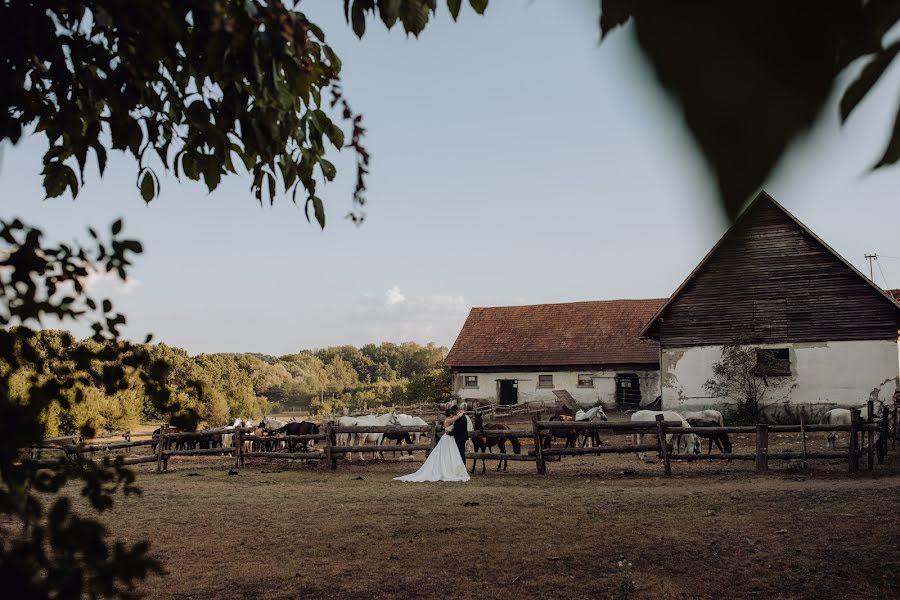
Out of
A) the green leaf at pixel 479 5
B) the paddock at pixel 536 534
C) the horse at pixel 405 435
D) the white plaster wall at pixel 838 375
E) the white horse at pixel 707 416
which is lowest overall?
the paddock at pixel 536 534

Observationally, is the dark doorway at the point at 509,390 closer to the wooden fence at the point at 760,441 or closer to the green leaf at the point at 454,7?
the wooden fence at the point at 760,441

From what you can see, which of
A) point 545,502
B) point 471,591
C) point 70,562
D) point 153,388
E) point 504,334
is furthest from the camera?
point 504,334

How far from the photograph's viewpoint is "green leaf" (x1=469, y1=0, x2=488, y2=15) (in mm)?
1487

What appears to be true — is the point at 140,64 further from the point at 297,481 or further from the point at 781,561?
the point at 297,481

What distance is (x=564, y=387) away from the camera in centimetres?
3114

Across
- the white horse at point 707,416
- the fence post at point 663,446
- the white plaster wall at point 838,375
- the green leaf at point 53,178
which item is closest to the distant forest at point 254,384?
the green leaf at point 53,178

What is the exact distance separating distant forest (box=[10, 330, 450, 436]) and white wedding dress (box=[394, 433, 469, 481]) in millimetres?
3986

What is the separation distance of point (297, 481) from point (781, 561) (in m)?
9.41

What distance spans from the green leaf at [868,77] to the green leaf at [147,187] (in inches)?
116

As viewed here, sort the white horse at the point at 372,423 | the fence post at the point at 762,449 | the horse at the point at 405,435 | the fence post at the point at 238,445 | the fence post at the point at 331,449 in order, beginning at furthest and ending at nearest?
the white horse at the point at 372,423, the horse at the point at 405,435, the fence post at the point at 238,445, the fence post at the point at 331,449, the fence post at the point at 762,449

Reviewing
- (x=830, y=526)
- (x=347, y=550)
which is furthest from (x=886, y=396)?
(x=347, y=550)

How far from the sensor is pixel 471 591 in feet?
Answer: 18.9

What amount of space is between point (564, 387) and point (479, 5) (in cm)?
3039

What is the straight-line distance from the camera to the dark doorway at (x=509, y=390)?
32.1 meters
